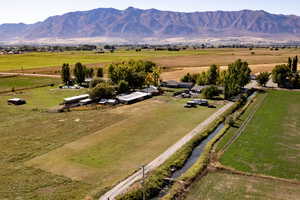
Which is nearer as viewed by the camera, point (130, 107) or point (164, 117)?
point (164, 117)

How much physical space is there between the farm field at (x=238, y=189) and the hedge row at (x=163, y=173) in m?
3.23

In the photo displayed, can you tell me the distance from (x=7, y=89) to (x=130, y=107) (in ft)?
148

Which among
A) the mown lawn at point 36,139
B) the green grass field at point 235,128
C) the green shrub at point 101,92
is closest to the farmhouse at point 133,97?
the green shrub at point 101,92

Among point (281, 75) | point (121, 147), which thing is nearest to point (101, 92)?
point (121, 147)

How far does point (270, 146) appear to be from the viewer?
129ft

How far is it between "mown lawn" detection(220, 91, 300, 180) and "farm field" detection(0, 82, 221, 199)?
365 inches

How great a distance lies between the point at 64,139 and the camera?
42.4 m

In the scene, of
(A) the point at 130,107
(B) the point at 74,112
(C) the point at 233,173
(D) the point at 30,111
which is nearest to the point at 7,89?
(D) the point at 30,111

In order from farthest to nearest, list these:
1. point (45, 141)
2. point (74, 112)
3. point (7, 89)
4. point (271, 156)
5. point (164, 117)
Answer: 1. point (7, 89)
2. point (74, 112)
3. point (164, 117)
4. point (45, 141)
5. point (271, 156)

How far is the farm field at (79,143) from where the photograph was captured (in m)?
29.2

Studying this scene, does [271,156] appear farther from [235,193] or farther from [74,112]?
[74,112]

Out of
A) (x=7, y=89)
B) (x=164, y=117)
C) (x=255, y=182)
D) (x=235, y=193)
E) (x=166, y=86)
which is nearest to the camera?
(x=235, y=193)

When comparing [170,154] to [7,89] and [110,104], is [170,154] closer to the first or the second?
[110,104]

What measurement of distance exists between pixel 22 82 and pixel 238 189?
3501 inches
